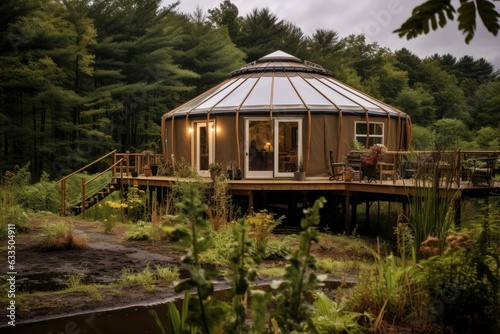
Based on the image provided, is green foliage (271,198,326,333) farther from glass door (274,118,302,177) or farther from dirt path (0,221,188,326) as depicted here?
glass door (274,118,302,177)

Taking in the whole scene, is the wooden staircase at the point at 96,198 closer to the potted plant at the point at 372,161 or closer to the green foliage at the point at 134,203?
the green foliage at the point at 134,203

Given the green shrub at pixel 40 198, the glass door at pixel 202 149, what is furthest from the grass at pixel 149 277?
the glass door at pixel 202 149

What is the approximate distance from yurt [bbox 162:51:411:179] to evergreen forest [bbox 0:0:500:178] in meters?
2.93

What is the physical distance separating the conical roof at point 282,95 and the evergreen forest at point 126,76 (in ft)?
11.0

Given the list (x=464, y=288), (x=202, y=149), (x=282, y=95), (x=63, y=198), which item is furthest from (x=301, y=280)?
(x=202, y=149)

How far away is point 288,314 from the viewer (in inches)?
63.5

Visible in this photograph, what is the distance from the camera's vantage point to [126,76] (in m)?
18.6

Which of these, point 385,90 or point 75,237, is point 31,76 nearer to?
point 75,237

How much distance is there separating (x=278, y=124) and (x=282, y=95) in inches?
38.9

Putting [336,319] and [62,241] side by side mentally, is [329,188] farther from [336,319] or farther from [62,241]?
[336,319]

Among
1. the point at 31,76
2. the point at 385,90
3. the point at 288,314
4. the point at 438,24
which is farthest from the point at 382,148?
the point at 385,90

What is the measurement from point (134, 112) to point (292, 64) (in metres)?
8.72

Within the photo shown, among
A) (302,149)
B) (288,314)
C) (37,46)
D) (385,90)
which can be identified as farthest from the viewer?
(385,90)

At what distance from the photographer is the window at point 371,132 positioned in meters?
11.5
